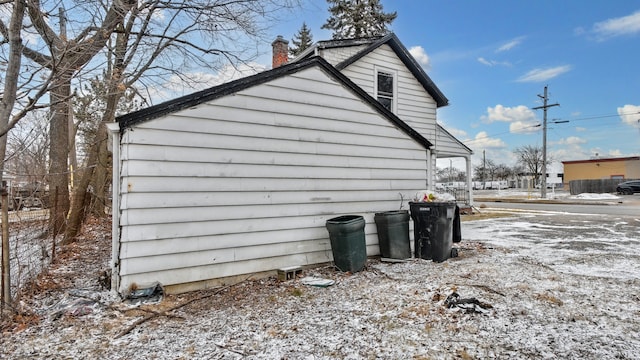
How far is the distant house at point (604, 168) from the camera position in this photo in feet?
147

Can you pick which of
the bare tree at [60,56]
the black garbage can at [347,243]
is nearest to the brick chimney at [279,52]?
the bare tree at [60,56]

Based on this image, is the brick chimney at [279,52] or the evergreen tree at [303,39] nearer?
the brick chimney at [279,52]

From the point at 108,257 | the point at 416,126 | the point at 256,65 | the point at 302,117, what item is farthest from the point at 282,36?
the point at 108,257

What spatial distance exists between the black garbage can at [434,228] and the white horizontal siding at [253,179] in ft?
2.06

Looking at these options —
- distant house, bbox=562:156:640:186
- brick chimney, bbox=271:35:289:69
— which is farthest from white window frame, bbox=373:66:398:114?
distant house, bbox=562:156:640:186

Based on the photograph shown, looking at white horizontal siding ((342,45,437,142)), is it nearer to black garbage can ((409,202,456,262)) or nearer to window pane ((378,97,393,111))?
window pane ((378,97,393,111))

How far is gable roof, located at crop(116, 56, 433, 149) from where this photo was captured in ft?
13.9

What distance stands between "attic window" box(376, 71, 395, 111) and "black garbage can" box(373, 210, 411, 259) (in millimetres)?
5340

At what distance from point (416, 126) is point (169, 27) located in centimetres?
795

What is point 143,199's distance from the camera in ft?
14.0

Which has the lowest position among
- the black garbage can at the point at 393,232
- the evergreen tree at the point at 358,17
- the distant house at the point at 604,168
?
the black garbage can at the point at 393,232

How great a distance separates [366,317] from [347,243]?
179cm

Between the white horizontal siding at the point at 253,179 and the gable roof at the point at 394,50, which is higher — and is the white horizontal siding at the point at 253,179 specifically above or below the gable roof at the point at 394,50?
below

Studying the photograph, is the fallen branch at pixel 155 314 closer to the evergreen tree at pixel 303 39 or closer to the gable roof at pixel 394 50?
the gable roof at pixel 394 50
